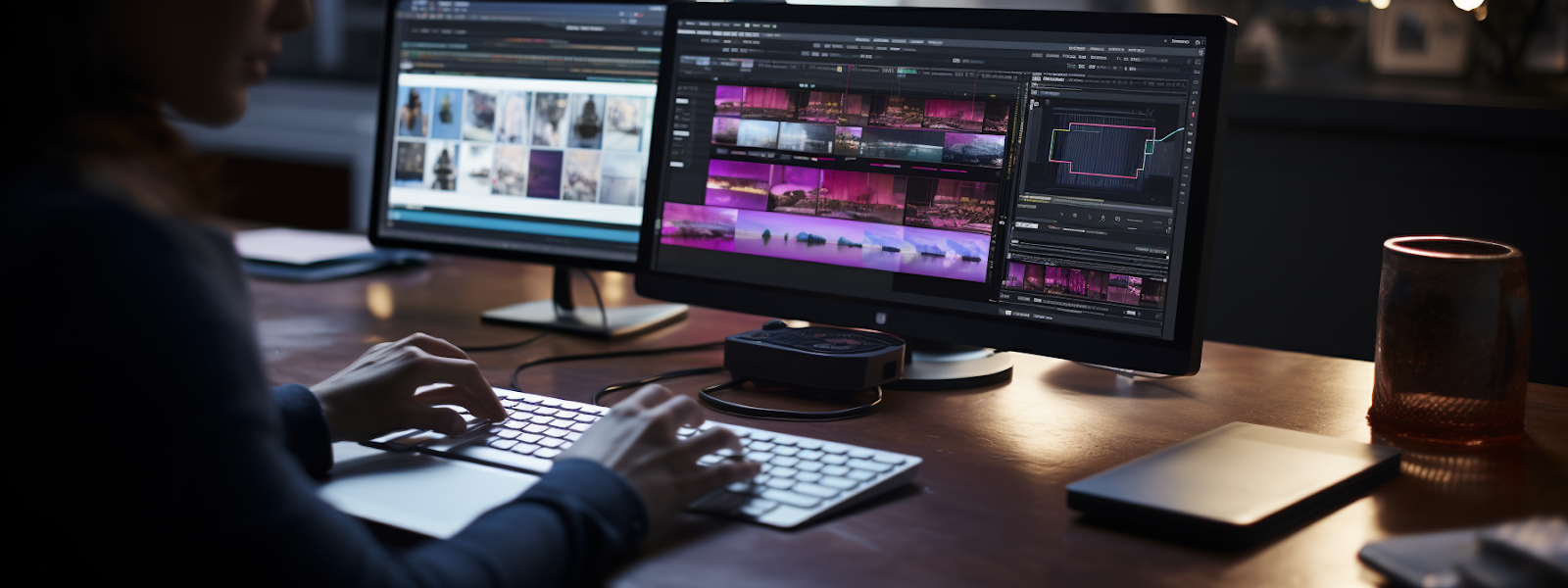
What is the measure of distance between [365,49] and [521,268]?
104 inches

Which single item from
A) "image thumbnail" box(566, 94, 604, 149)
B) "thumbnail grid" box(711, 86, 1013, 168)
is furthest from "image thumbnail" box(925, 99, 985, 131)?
"image thumbnail" box(566, 94, 604, 149)

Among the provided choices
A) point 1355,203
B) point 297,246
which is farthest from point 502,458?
point 1355,203

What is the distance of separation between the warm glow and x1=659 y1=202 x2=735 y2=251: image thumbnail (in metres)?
0.44

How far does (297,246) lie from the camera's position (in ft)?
6.29

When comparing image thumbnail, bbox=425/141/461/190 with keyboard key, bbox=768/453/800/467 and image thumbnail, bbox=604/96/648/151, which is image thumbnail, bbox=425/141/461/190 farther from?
keyboard key, bbox=768/453/800/467

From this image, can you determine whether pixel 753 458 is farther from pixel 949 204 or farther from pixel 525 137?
pixel 525 137

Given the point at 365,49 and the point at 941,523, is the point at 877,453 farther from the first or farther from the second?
the point at 365,49

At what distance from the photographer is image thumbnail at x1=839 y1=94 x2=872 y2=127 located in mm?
1204

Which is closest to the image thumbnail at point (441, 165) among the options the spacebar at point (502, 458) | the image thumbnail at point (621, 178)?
the image thumbnail at point (621, 178)

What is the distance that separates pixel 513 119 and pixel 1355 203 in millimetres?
1809

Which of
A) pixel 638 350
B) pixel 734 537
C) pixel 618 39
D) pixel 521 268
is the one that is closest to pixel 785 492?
pixel 734 537

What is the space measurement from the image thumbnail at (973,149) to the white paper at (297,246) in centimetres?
95

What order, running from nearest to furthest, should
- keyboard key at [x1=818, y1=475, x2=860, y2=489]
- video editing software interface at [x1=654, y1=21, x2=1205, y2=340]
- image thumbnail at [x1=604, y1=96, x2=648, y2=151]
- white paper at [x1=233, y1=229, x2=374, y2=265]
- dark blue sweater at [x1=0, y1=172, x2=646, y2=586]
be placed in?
1. dark blue sweater at [x1=0, y1=172, x2=646, y2=586]
2. keyboard key at [x1=818, y1=475, x2=860, y2=489]
3. video editing software interface at [x1=654, y1=21, x2=1205, y2=340]
4. image thumbnail at [x1=604, y1=96, x2=648, y2=151]
5. white paper at [x1=233, y1=229, x2=374, y2=265]

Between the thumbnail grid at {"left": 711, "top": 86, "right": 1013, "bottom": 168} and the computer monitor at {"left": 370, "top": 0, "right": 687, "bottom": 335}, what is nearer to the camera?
the thumbnail grid at {"left": 711, "top": 86, "right": 1013, "bottom": 168}
